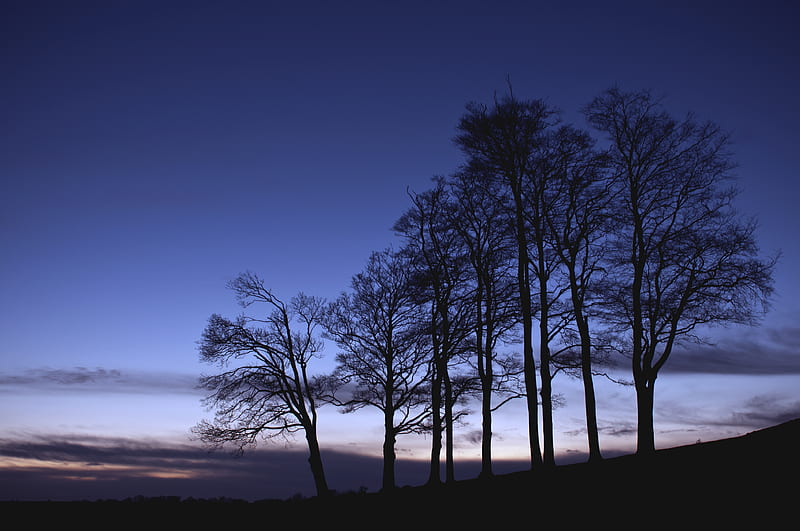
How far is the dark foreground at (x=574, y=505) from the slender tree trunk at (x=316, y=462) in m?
9.65

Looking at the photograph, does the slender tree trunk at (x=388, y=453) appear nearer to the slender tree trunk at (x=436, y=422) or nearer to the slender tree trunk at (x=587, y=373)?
the slender tree trunk at (x=436, y=422)

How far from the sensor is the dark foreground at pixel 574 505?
1137cm

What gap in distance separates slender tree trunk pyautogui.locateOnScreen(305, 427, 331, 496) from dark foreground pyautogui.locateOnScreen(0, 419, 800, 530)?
965cm

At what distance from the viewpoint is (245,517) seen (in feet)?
52.3

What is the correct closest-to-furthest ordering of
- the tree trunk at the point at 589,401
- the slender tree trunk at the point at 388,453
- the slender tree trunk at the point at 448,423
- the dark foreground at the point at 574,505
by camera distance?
the dark foreground at the point at 574,505 → the tree trunk at the point at 589,401 → the slender tree trunk at the point at 448,423 → the slender tree trunk at the point at 388,453

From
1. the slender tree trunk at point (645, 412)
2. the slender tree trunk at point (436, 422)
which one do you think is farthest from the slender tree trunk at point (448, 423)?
the slender tree trunk at point (645, 412)

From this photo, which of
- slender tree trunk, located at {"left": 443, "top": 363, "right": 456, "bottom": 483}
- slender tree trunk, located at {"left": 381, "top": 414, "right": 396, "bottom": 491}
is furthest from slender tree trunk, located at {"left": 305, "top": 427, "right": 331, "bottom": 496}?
slender tree trunk, located at {"left": 443, "top": 363, "right": 456, "bottom": 483}

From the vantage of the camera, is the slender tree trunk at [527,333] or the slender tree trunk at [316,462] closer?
the slender tree trunk at [527,333]

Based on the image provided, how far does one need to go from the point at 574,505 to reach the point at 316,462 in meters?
18.5

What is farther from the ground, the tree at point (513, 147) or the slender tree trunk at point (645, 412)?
the tree at point (513, 147)

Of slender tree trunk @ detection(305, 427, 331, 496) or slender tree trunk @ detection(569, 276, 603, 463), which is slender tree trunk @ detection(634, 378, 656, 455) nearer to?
slender tree trunk @ detection(569, 276, 603, 463)

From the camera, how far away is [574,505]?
13.1 meters

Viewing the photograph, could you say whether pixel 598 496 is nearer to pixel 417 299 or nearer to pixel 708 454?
pixel 708 454

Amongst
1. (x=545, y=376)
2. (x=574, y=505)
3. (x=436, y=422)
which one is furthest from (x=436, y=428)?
(x=574, y=505)
